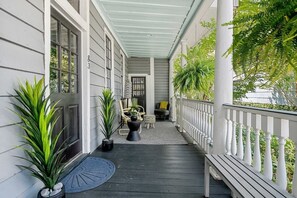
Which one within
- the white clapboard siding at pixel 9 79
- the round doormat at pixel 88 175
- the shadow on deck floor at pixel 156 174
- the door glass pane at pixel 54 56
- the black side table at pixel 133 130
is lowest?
the shadow on deck floor at pixel 156 174

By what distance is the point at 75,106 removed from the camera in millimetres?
2717

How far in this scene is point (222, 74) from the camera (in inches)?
80.3

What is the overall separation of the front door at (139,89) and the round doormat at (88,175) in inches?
207

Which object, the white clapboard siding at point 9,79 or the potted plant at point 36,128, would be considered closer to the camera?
the white clapboard siding at point 9,79

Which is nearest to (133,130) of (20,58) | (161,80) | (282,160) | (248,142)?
(248,142)

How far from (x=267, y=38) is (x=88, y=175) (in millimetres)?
2321

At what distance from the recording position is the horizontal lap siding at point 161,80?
312 inches

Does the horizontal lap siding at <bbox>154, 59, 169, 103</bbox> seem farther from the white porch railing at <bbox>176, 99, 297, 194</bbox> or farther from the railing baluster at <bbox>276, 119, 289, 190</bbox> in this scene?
the railing baluster at <bbox>276, 119, 289, 190</bbox>

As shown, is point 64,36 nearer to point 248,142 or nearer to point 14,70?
point 14,70

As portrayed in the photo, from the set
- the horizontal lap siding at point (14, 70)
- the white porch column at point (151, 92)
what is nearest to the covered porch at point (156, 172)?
the horizontal lap siding at point (14, 70)

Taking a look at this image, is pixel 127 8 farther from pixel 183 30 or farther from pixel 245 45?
pixel 245 45

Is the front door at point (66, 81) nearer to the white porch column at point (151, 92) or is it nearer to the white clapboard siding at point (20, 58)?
the white clapboard siding at point (20, 58)

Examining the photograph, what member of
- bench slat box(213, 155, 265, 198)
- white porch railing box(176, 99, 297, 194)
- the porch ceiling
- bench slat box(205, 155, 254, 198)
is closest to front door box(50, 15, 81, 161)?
the porch ceiling

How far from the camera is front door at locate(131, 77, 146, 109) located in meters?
7.95
